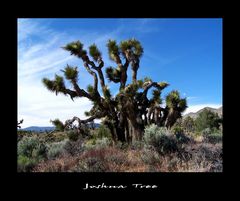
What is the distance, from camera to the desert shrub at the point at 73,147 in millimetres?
10680

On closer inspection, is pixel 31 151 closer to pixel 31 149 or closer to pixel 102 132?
pixel 31 149

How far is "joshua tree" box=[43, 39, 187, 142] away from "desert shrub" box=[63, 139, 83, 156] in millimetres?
1109

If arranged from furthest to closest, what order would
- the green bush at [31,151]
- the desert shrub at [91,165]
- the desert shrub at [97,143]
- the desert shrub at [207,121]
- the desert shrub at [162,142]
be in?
the desert shrub at [207,121], the desert shrub at [97,143], the green bush at [31,151], the desert shrub at [162,142], the desert shrub at [91,165]

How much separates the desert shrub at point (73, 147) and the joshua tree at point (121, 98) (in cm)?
111

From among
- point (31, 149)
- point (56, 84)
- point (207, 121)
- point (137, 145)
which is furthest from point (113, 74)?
point (207, 121)

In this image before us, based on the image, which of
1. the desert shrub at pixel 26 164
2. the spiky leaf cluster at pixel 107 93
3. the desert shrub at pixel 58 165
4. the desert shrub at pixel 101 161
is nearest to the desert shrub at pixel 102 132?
the spiky leaf cluster at pixel 107 93

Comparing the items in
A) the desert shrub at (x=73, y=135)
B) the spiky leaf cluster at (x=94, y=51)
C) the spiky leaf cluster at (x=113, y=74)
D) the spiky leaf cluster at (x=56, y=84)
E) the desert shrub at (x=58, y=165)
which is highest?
the spiky leaf cluster at (x=94, y=51)

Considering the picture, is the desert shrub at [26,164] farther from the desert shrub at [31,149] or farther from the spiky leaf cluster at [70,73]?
the spiky leaf cluster at [70,73]

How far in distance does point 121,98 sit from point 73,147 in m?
2.18

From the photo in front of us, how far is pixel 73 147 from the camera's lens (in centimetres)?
1102
